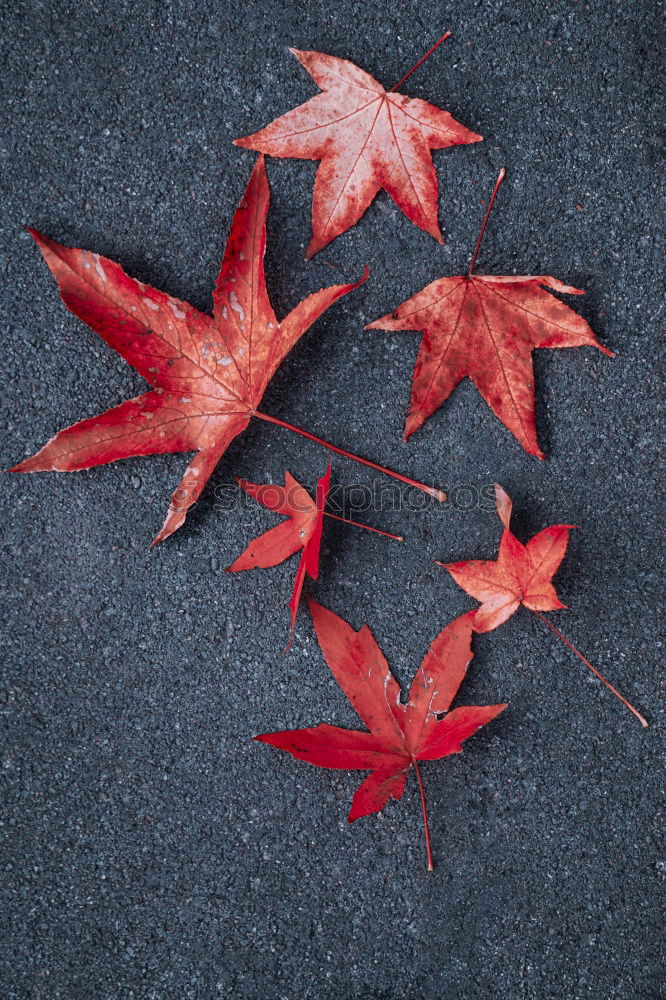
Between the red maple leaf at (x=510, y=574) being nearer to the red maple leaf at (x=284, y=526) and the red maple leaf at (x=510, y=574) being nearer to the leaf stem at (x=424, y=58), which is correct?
the red maple leaf at (x=284, y=526)

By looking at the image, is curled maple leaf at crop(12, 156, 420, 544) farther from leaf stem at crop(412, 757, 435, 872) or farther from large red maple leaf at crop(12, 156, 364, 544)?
leaf stem at crop(412, 757, 435, 872)

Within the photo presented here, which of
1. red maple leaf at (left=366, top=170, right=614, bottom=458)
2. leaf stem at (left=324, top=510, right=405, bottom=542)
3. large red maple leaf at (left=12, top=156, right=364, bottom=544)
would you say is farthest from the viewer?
leaf stem at (left=324, top=510, right=405, bottom=542)

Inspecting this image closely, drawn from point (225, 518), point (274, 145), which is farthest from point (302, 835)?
point (274, 145)

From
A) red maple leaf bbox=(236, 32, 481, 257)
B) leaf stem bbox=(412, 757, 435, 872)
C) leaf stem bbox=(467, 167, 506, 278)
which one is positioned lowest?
leaf stem bbox=(412, 757, 435, 872)

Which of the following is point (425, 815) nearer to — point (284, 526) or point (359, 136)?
point (284, 526)

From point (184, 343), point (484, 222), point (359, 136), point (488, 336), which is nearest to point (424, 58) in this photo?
point (359, 136)

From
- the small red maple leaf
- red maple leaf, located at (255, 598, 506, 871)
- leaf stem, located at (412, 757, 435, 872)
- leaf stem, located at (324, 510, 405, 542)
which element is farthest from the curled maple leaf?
leaf stem, located at (412, 757, 435, 872)
